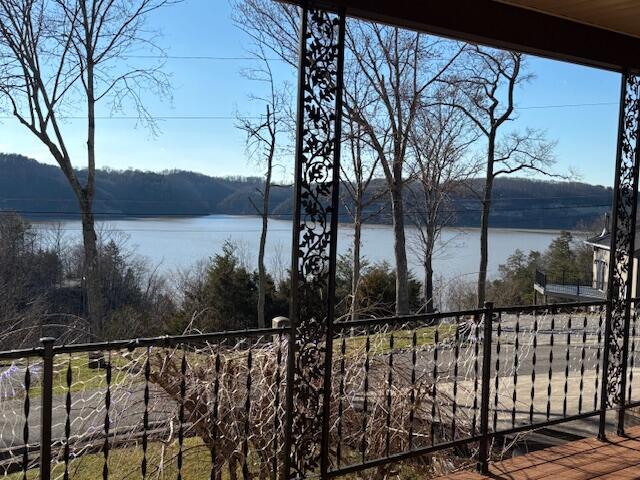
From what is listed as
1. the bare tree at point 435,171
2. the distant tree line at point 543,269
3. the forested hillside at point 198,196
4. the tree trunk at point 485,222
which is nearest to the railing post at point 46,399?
the forested hillside at point 198,196

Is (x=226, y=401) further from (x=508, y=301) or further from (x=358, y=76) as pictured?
(x=508, y=301)

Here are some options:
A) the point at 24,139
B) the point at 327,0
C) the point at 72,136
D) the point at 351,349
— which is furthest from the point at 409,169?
the point at 327,0

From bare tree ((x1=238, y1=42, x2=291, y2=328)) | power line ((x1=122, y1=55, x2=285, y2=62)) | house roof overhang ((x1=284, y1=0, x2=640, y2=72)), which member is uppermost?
power line ((x1=122, y1=55, x2=285, y2=62))

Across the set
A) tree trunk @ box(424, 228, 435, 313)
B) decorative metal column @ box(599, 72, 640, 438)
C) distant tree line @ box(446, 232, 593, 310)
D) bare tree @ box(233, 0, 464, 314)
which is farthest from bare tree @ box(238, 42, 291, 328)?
decorative metal column @ box(599, 72, 640, 438)

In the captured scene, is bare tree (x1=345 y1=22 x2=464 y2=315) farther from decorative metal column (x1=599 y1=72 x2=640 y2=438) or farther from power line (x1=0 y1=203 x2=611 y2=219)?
decorative metal column (x1=599 y1=72 x2=640 y2=438)

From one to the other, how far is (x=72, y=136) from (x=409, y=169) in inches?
330

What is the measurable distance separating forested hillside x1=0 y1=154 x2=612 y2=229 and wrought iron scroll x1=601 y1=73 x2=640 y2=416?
11751 mm

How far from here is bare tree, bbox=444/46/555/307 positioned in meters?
15.5

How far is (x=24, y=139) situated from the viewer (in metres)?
13.6

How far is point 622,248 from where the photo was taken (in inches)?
134

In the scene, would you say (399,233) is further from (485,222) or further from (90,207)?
(90,207)

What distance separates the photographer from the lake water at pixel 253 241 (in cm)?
1692

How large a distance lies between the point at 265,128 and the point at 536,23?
43.9 ft

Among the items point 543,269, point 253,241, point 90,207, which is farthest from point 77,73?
point 543,269
